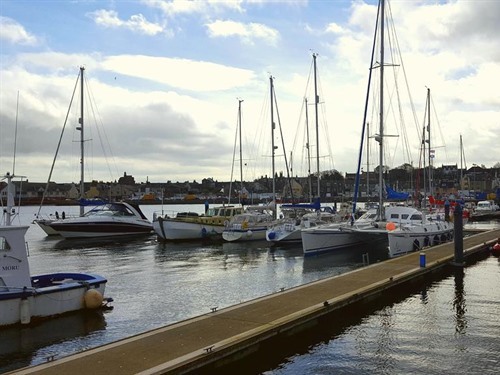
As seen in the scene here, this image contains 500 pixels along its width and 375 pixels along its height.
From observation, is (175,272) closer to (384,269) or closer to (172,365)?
(384,269)

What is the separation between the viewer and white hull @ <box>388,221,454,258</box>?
1070 inches

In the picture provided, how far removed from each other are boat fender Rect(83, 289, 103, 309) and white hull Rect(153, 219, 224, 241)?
85.1 feet

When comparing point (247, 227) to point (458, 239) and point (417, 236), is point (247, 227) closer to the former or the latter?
point (417, 236)

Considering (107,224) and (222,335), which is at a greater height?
(107,224)

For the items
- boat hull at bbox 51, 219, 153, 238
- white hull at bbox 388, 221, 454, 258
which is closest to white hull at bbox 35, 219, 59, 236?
boat hull at bbox 51, 219, 153, 238

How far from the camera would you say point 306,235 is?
29891mm

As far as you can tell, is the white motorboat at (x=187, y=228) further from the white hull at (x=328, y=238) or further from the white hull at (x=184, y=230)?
the white hull at (x=328, y=238)

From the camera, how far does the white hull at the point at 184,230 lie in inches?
1654

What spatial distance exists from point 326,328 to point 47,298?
8039 millimetres

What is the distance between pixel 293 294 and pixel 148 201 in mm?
153182

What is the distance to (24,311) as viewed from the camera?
1405cm

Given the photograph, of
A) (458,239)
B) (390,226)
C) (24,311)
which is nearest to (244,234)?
(390,226)

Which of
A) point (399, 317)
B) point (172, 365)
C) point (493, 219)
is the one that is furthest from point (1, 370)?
point (493, 219)

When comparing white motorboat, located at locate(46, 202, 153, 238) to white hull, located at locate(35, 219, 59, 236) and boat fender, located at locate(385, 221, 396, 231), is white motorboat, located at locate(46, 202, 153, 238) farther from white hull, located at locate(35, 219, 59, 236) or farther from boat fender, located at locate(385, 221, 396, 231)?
boat fender, located at locate(385, 221, 396, 231)
